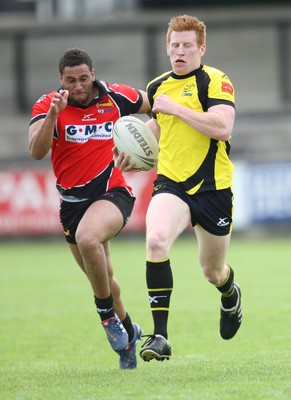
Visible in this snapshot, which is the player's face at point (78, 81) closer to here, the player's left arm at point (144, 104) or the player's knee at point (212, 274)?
the player's left arm at point (144, 104)

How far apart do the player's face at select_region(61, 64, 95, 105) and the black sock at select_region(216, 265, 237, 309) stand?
5.64ft

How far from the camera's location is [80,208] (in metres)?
7.54

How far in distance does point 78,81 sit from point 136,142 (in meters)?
0.61

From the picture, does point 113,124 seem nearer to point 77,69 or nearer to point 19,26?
point 77,69

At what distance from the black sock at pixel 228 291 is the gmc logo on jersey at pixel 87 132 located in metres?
1.39

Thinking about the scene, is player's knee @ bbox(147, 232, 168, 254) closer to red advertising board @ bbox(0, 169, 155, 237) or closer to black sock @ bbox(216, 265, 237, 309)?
black sock @ bbox(216, 265, 237, 309)

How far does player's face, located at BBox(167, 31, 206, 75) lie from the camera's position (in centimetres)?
711

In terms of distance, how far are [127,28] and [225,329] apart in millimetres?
21593

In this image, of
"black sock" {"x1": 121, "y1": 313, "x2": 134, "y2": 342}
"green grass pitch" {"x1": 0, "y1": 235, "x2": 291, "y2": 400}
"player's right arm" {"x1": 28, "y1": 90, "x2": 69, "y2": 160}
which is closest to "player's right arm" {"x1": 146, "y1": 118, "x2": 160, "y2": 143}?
"player's right arm" {"x1": 28, "y1": 90, "x2": 69, "y2": 160}

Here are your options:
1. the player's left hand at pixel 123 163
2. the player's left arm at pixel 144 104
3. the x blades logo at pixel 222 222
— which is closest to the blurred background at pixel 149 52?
the player's left arm at pixel 144 104

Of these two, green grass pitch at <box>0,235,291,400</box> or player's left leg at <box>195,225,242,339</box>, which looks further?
player's left leg at <box>195,225,242,339</box>

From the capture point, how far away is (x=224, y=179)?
720 cm

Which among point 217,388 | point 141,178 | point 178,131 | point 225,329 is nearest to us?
point 217,388

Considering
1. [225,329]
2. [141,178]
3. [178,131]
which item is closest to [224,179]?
[178,131]
